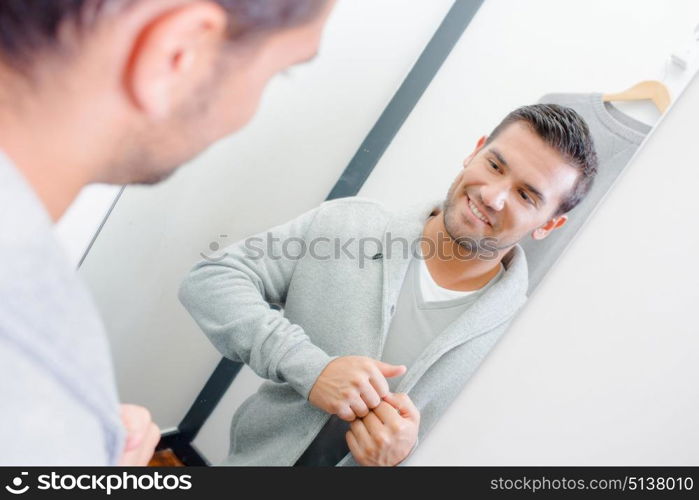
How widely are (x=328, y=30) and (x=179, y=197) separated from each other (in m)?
0.19

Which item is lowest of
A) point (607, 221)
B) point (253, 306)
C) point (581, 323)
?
point (253, 306)

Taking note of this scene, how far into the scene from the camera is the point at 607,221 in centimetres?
69

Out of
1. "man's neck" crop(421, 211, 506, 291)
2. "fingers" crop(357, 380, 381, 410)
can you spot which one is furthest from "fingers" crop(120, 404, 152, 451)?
"man's neck" crop(421, 211, 506, 291)


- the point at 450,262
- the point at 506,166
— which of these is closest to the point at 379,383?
the point at 450,262

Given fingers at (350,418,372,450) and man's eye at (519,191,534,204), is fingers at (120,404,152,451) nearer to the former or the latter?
fingers at (350,418,372,450)

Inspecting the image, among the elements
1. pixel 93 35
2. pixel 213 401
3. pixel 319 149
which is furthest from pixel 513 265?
pixel 93 35

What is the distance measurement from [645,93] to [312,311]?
0.41m

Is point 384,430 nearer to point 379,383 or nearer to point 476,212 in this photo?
point 379,383

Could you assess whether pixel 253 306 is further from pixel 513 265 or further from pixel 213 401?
pixel 513 265

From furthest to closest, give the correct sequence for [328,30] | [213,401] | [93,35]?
[213,401]
[328,30]
[93,35]

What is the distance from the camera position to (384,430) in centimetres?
64

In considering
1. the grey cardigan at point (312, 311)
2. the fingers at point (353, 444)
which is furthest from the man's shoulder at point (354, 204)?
the fingers at point (353, 444)

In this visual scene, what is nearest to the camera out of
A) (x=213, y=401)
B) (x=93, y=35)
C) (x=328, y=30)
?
(x=93, y=35)

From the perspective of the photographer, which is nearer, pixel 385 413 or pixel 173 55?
pixel 173 55
